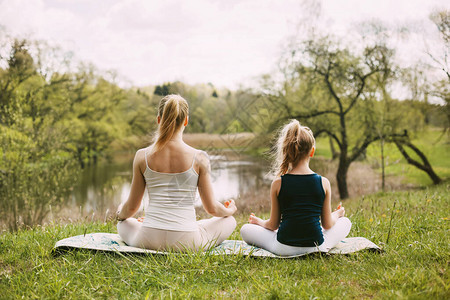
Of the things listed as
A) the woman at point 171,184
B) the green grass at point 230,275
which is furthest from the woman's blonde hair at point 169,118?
the green grass at point 230,275

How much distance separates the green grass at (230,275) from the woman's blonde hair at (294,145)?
0.85 m

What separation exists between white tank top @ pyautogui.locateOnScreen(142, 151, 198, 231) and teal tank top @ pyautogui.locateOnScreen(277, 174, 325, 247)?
0.83 metres

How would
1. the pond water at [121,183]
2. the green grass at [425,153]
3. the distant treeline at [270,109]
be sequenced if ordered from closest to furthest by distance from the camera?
the distant treeline at [270,109], the pond water at [121,183], the green grass at [425,153]

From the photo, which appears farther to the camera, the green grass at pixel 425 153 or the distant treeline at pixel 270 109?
the green grass at pixel 425 153

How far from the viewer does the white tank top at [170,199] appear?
306 cm

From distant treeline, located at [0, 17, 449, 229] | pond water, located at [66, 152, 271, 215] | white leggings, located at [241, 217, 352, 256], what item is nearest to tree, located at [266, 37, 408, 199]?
distant treeline, located at [0, 17, 449, 229]

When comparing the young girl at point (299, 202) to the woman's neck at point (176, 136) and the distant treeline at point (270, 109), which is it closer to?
the woman's neck at point (176, 136)

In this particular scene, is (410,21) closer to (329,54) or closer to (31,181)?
(329,54)

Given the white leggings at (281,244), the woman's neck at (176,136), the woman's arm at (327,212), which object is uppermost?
the woman's neck at (176,136)

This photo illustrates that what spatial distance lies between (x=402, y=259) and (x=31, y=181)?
10.7 m

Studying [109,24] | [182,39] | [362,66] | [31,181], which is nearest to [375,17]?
[362,66]

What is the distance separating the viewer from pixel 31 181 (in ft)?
34.8

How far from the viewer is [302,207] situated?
3.01m

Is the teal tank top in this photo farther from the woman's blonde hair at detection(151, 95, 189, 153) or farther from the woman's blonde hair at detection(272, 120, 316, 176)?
the woman's blonde hair at detection(151, 95, 189, 153)
